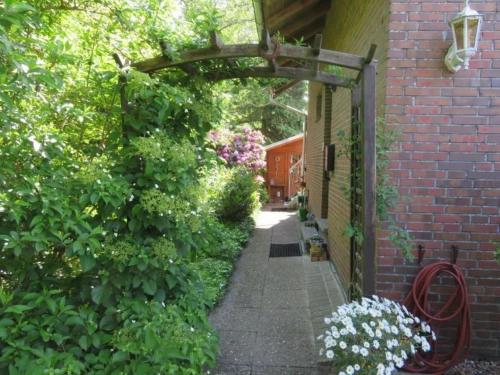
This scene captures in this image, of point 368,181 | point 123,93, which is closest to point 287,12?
point 368,181

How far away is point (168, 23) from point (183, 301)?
200cm

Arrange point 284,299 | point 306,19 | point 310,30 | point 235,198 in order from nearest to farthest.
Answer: point 284,299, point 306,19, point 310,30, point 235,198

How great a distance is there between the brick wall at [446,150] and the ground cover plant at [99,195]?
1.52m

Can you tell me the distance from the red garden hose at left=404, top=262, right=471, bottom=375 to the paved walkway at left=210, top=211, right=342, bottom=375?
33.2 inches

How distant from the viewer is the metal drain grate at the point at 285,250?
240 inches

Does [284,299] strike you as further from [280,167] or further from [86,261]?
[280,167]

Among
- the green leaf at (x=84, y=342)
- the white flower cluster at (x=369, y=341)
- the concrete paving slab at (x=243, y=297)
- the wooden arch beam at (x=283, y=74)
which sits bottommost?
the concrete paving slab at (x=243, y=297)

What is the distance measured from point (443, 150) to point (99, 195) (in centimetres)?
257

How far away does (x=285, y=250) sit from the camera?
6.41m

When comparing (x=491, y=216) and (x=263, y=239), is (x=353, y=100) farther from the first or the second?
(x=263, y=239)

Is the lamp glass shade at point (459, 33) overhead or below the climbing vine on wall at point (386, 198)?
overhead

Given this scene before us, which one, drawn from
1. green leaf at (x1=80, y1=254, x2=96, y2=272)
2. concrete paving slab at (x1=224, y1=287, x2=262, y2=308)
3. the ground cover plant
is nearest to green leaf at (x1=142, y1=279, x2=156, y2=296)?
the ground cover plant

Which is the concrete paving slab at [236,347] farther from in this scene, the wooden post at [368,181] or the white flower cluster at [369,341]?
the wooden post at [368,181]

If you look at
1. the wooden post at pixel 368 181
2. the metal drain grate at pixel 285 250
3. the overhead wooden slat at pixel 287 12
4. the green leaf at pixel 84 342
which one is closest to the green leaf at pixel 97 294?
the green leaf at pixel 84 342
